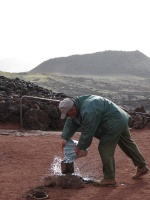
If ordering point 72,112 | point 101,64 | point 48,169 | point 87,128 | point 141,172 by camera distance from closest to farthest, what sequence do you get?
1. point 87,128
2. point 72,112
3. point 141,172
4. point 48,169
5. point 101,64

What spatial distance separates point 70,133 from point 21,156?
2390 millimetres

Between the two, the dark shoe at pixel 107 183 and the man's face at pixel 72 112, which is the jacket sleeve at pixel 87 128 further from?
the dark shoe at pixel 107 183

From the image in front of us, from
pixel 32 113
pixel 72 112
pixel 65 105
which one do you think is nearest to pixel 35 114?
pixel 32 113

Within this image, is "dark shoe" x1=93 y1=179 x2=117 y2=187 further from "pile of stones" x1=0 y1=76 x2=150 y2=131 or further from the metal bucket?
"pile of stones" x1=0 y1=76 x2=150 y2=131

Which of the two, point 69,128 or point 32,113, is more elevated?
point 69,128

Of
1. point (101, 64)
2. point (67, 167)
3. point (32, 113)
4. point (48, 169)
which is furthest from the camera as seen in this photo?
point (101, 64)

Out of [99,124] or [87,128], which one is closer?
[87,128]

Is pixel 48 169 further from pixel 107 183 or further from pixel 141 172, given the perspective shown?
pixel 141 172

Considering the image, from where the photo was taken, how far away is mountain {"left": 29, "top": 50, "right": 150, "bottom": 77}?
84.4 metres

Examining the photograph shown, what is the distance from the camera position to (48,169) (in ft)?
22.4

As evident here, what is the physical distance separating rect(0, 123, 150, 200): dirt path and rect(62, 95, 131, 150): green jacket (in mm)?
719

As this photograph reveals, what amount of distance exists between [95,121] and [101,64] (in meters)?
83.7

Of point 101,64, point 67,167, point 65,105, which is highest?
point 101,64

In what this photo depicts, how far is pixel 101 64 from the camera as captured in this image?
88312 mm
